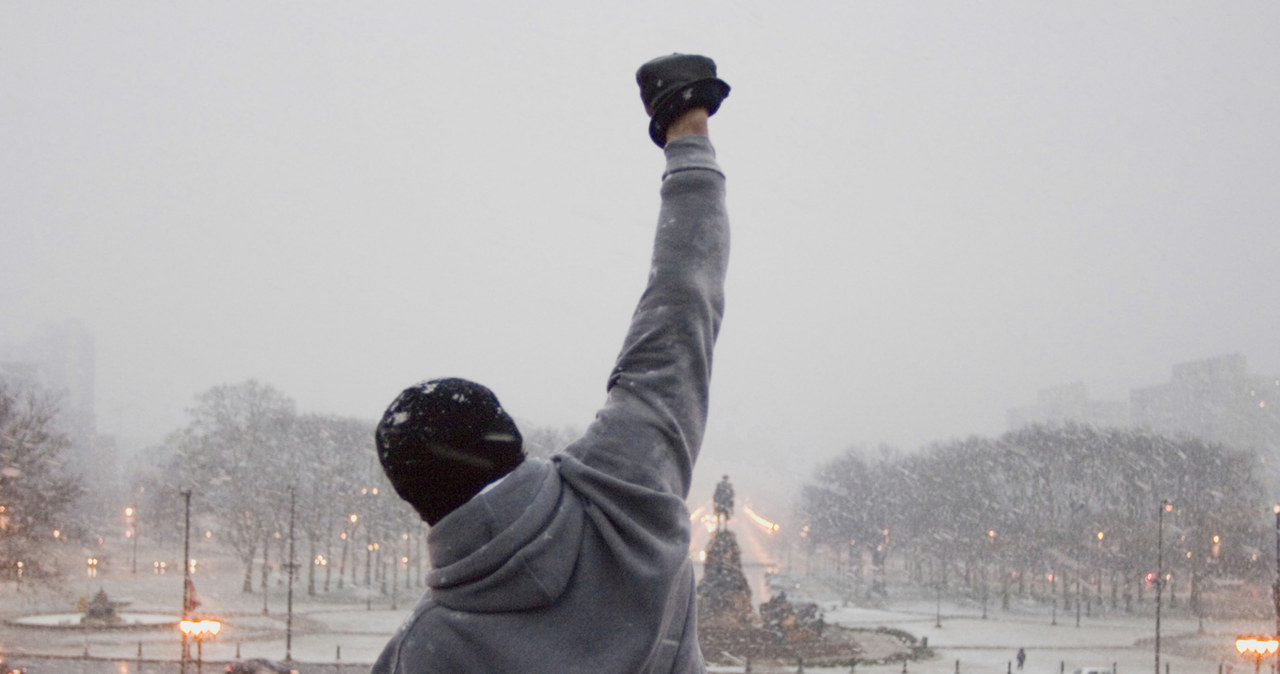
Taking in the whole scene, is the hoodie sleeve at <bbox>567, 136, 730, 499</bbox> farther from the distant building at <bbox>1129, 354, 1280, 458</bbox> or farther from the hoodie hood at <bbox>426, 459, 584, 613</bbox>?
the distant building at <bbox>1129, 354, 1280, 458</bbox>

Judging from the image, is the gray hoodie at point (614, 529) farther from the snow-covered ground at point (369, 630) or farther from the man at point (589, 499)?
the snow-covered ground at point (369, 630)

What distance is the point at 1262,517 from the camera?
56875 millimetres

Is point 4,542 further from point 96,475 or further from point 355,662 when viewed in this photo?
point 96,475

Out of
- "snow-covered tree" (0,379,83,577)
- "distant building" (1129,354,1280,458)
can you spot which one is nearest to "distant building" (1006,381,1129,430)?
"distant building" (1129,354,1280,458)

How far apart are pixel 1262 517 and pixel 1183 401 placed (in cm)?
4217

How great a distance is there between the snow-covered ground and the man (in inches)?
1256

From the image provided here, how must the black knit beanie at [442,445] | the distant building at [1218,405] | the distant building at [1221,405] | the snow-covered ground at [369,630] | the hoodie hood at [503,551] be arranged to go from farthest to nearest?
the distant building at [1221,405] → the distant building at [1218,405] → the snow-covered ground at [369,630] → the black knit beanie at [442,445] → the hoodie hood at [503,551]

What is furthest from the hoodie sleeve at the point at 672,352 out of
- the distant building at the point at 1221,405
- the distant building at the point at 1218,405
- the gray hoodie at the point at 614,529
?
the distant building at the point at 1221,405

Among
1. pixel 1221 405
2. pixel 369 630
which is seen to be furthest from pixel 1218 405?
pixel 369 630

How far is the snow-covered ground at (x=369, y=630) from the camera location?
3428 cm

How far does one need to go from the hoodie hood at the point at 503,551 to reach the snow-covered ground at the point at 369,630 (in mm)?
31948

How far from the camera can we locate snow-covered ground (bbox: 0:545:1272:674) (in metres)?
34.3

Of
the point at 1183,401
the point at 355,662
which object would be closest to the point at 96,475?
the point at 355,662

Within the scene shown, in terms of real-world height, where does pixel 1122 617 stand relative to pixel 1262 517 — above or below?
below
